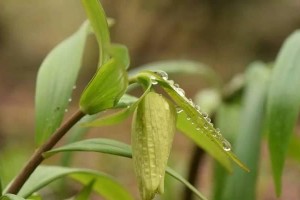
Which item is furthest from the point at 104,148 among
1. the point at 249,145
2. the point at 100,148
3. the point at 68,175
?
the point at 249,145

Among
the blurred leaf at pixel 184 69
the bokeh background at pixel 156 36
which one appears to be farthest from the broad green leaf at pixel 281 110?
the bokeh background at pixel 156 36

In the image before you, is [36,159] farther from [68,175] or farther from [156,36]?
[156,36]

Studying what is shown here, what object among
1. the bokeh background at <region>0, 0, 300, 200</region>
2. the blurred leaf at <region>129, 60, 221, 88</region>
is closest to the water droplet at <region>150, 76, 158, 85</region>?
the blurred leaf at <region>129, 60, 221, 88</region>

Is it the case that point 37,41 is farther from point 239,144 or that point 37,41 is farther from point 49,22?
point 239,144

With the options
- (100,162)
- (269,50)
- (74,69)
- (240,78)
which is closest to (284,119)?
(74,69)

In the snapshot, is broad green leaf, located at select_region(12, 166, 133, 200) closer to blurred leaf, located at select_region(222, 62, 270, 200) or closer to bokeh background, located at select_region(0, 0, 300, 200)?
blurred leaf, located at select_region(222, 62, 270, 200)

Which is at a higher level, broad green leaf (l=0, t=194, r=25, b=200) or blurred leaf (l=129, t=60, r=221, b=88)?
blurred leaf (l=129, t=60, r=221, b=88)

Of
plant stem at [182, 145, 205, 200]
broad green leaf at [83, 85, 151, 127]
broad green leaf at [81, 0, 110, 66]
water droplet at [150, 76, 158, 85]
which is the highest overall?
plant stem at [182, 145, 205, 200]
